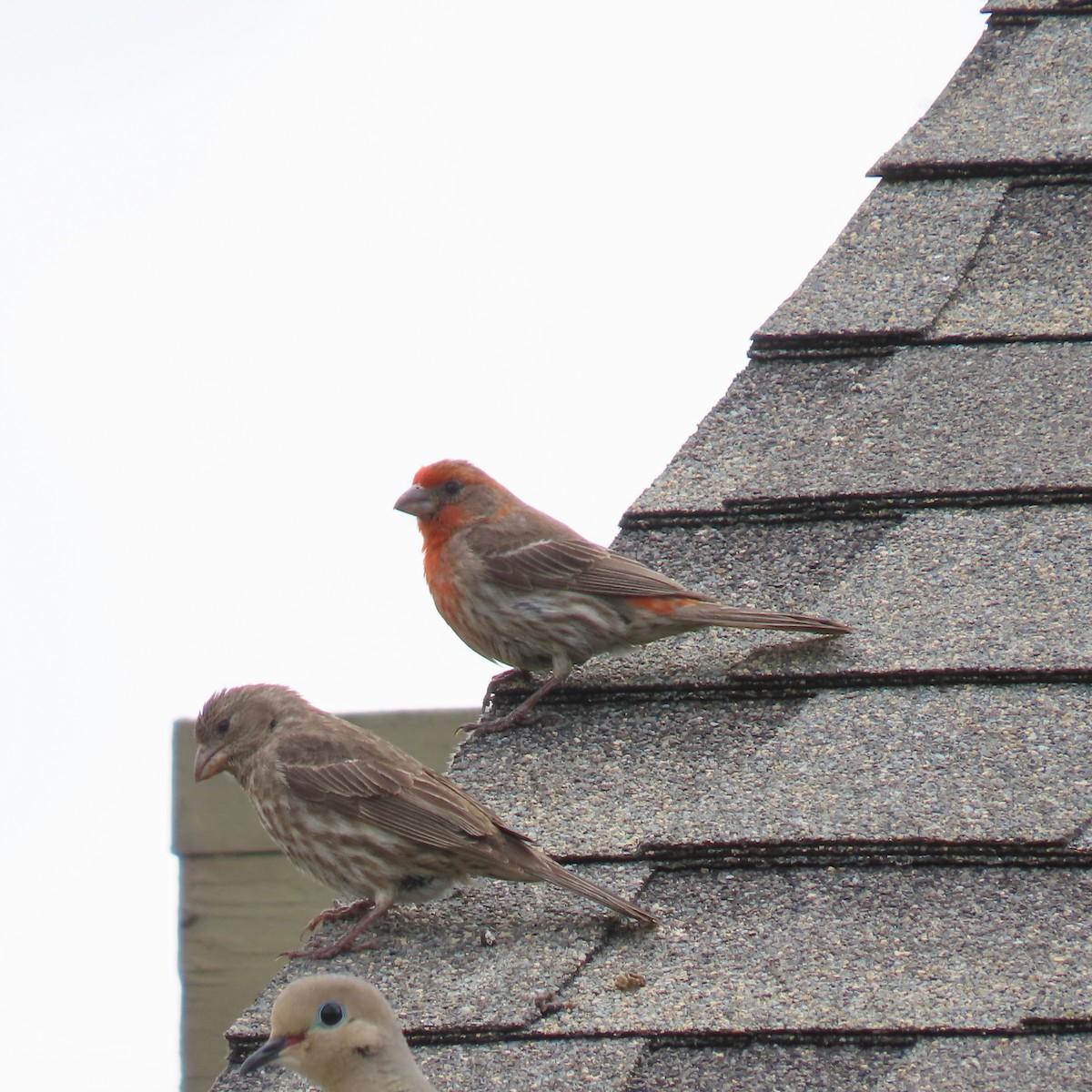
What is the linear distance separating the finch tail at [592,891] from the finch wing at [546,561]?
1.30 meters

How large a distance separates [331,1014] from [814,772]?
0.97 m

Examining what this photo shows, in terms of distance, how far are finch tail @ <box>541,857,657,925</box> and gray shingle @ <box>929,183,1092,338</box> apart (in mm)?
1475

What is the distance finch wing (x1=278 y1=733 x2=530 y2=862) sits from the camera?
10.7 feet

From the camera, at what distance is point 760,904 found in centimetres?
275

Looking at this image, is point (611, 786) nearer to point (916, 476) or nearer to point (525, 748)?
point (525, 748)

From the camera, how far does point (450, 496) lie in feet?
16.8

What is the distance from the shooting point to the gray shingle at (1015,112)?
4.21 metres

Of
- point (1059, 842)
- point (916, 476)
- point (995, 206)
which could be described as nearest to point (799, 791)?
point (1059, 842)

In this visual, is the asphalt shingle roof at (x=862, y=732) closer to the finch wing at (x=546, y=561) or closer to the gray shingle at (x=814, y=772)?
the gray shingle at (x=814, y=772)

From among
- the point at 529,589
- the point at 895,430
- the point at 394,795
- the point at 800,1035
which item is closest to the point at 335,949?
the point at 394,795

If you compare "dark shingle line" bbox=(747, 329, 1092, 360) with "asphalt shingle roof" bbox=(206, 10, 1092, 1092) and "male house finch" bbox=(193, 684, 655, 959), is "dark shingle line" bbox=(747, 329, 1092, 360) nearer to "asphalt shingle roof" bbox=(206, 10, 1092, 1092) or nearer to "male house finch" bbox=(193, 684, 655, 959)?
"asphalt shingle roof" bbox=(206, 10, 1092, 1092)

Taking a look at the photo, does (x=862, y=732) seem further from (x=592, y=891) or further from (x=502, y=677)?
(x=502, y=677)

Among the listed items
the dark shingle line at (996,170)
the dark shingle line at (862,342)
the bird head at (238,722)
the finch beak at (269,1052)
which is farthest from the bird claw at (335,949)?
the dark shingle line at (996,170)

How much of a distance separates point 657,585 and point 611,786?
66 cm
